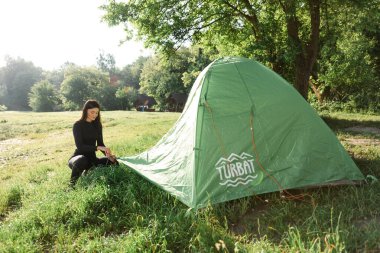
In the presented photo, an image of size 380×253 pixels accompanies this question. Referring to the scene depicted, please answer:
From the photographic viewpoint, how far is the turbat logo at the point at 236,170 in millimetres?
4547

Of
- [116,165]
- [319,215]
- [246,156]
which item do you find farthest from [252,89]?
[116,165]

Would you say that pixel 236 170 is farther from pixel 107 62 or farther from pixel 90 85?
pixel 107 62

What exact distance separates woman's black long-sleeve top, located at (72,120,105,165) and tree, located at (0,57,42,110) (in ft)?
274

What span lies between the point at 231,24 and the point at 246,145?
9.64m

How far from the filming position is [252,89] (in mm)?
5121

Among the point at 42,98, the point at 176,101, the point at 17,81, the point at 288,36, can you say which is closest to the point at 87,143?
the point at 288,36

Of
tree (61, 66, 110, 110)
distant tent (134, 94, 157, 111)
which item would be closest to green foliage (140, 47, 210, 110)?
distant tent (134, 94, 157, 111)

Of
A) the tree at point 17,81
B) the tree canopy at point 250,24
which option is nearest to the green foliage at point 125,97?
the tree at point 17,81

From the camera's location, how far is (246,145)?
189 inches

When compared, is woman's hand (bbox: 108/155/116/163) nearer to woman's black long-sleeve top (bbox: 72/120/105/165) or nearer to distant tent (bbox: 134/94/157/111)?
woman's black long-sleeve top (bbox: 72/120/105/165)

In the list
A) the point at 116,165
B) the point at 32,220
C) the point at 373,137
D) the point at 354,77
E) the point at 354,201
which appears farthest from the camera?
the point at 354,77

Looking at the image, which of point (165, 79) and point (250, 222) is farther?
point (165, 79)

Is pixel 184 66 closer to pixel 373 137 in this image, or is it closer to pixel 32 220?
pixel 373 137

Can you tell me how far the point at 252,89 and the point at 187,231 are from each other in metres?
2.43
